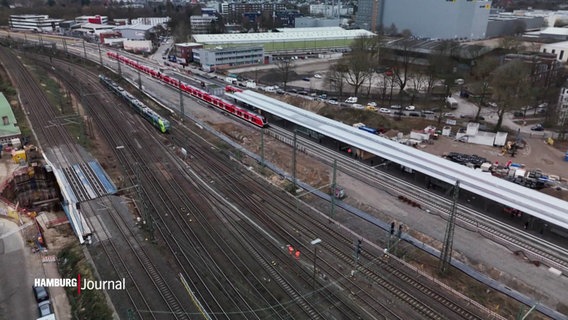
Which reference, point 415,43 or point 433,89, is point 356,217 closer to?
point 433,89

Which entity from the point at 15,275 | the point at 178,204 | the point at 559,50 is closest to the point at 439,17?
the point at 559,50

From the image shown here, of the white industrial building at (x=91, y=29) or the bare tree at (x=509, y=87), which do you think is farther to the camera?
the white industrial building at (x=91, y=29)

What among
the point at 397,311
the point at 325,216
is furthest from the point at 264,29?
the point at 397,311

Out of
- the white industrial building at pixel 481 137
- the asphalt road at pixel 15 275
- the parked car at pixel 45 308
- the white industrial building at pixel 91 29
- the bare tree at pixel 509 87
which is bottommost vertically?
the asphalt road at pixel 15 275

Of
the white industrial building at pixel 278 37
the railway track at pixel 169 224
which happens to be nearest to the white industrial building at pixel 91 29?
the white industrial building at pixel 278 37

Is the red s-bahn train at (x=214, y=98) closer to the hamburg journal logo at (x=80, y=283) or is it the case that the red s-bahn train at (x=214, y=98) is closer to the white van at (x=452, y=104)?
the hamburg journal logo at (x=80, y=283)

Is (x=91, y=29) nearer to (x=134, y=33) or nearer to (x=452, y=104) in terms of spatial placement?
(x=134, y=33)
